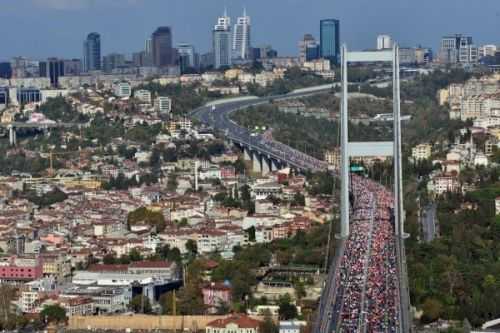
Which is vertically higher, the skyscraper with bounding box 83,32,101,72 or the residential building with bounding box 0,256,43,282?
the skyscraper with bounding box 83,32,101,72

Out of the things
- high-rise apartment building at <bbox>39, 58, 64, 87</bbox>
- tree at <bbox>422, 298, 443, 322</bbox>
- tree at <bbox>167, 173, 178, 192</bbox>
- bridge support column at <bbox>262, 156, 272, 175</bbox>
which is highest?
high-rise apartment building at <bbox>39, 58, 64, 87</bbox>

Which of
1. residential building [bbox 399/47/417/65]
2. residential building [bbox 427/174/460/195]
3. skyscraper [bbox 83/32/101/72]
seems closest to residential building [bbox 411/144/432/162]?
residential building [bbox 427/174/460/195]

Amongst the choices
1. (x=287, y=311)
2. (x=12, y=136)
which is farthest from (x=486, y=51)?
(x=287, y=311)

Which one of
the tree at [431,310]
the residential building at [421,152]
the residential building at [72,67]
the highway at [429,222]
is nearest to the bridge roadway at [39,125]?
the residential building at [421,152]

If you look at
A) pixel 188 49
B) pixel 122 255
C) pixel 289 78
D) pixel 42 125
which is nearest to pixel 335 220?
pixel 122 255

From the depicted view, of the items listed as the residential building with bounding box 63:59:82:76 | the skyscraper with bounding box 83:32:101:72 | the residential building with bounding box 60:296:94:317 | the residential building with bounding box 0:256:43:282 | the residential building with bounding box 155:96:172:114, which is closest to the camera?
the residential building with bounding box 60:296:94:317

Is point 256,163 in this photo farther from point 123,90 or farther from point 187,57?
point 187,57

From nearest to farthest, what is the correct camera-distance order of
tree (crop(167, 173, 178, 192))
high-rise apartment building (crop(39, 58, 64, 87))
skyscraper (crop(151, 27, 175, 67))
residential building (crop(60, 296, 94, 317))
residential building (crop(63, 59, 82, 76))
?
1. residential building (crop(60, 296, 94, 317))
2. tree (crop(167, 173, 178, 192))
3. high-rise apartment building (crop(39, 58, 64, 87))
4. residential building (crop(63, 59, 82, 76))
5. skyscraper (crop(151, 27, 175, 67))

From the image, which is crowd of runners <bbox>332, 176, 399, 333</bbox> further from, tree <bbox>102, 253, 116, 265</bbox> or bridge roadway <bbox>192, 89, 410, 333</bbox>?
tree <bbox>102, 253, 116, 265</bbox>
